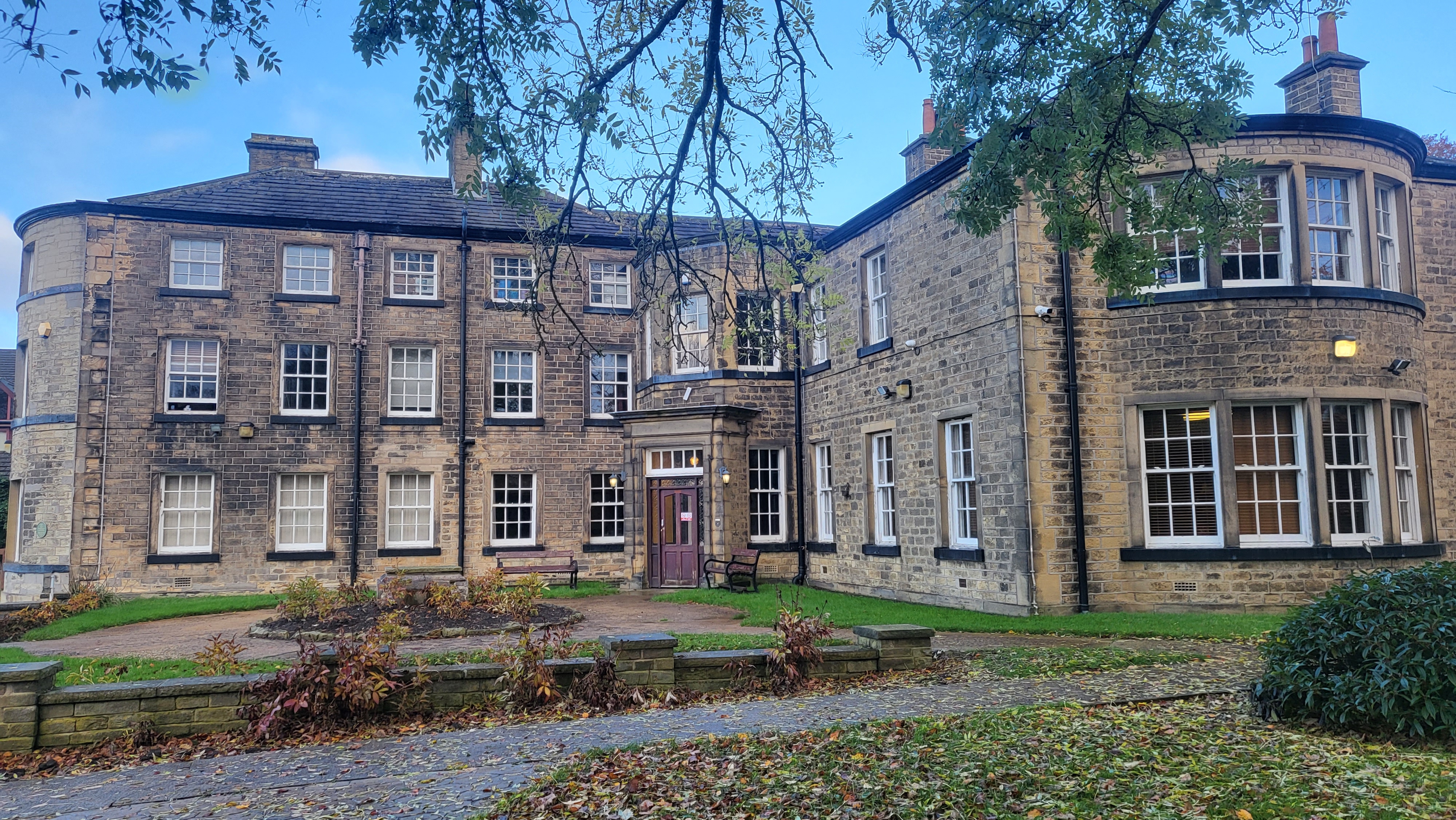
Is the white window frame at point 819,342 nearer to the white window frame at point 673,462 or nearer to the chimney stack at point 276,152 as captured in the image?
the white window frame at point 673,462

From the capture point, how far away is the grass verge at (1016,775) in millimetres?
4883

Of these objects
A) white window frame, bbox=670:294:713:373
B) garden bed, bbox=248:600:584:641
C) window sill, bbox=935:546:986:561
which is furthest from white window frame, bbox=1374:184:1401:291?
garden bed, bbox=248:600:584:641

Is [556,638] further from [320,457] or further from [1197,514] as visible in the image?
[320,457]

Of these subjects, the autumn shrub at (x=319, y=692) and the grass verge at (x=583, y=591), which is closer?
the autumn shrub at (x=319, y=692)

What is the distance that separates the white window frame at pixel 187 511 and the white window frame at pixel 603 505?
818cm

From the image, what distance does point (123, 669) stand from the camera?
822cm

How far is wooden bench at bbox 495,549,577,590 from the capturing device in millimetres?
20953

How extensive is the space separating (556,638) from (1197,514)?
941 cm

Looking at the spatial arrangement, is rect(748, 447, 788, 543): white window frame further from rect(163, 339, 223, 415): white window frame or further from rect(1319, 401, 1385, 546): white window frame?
rect(163, 339, 223, 415): white window frame

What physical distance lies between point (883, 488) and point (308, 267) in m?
14.0

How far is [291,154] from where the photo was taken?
24625 millimetres

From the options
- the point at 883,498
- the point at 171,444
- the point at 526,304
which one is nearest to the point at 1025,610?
the point at 883,498

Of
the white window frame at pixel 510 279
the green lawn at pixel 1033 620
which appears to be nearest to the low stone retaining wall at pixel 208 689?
the green lawn at pixel 1033 620

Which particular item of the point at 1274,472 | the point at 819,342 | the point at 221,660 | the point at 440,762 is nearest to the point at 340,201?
the point at 819,342
